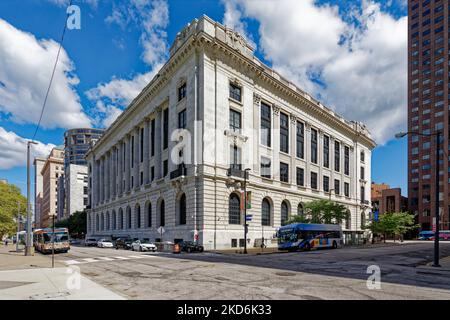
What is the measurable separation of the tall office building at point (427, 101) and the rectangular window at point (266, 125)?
74232 mm

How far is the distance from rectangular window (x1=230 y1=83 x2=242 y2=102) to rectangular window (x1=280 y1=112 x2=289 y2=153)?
418 inches

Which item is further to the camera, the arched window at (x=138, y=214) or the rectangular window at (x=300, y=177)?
the arched window at (x=138, y=214)

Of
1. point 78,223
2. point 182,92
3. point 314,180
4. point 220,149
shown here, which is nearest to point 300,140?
point 314,180

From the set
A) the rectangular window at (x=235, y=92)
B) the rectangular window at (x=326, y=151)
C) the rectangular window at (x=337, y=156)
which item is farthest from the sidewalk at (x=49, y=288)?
the rectangular window at (x=337, y=156)

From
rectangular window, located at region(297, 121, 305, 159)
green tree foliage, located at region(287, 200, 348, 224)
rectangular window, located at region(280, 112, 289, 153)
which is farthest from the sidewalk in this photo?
rectangular window, located at region(297, 121, 305, 159)

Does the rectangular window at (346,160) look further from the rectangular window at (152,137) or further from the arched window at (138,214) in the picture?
the arched window at (138,214)

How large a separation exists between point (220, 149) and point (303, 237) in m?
14.0

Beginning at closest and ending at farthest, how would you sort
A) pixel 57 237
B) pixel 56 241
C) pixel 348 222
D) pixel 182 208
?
pixel 56 241
pixel 57 237
pixel 182 208
pixel 348 222

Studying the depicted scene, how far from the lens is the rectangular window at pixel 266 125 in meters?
47.9

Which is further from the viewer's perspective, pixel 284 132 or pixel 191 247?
pixel 284 132

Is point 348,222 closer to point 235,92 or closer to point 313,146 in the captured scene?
point 313,146

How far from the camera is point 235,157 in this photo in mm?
42531

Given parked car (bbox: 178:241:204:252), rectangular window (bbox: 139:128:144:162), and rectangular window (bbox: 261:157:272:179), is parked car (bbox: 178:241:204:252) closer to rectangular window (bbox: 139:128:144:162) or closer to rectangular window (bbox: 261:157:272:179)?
rectangular window (bbox: 261:157:272:179)

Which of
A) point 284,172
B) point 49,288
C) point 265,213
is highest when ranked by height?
point 284,172
